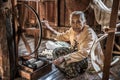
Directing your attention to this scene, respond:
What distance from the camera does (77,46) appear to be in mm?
2654

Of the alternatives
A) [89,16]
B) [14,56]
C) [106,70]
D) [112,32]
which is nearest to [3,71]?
[14,56]

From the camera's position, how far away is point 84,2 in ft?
12.5

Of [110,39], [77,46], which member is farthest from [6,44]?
[110,39]

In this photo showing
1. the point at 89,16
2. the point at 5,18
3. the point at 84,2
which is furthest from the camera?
the point at 89,16

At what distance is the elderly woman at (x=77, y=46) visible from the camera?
222 cm

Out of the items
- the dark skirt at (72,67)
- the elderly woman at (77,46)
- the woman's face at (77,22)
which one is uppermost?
the woman's face at (77,22)

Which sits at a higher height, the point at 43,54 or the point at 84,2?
the point at 84,2

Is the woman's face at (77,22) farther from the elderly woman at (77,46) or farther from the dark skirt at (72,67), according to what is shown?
the dark skirt at (72,67)

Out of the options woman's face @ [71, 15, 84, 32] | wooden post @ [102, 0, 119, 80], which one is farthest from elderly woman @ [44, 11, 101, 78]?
wooden post @ [102, 0, 119, 80]

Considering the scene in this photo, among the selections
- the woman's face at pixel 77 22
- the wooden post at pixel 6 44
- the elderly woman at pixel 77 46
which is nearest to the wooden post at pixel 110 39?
the elderly woman at pixel 77 46

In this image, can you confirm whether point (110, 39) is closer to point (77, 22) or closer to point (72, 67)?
point (77, 22)

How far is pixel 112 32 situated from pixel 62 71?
5.02 ft

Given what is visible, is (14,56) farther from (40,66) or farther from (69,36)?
(69,36)

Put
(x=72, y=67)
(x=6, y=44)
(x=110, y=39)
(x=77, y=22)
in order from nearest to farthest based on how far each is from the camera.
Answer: (x=110, y=39)
(x=77, y=22)
(x=6, y=44)
(x=72, y=67)
